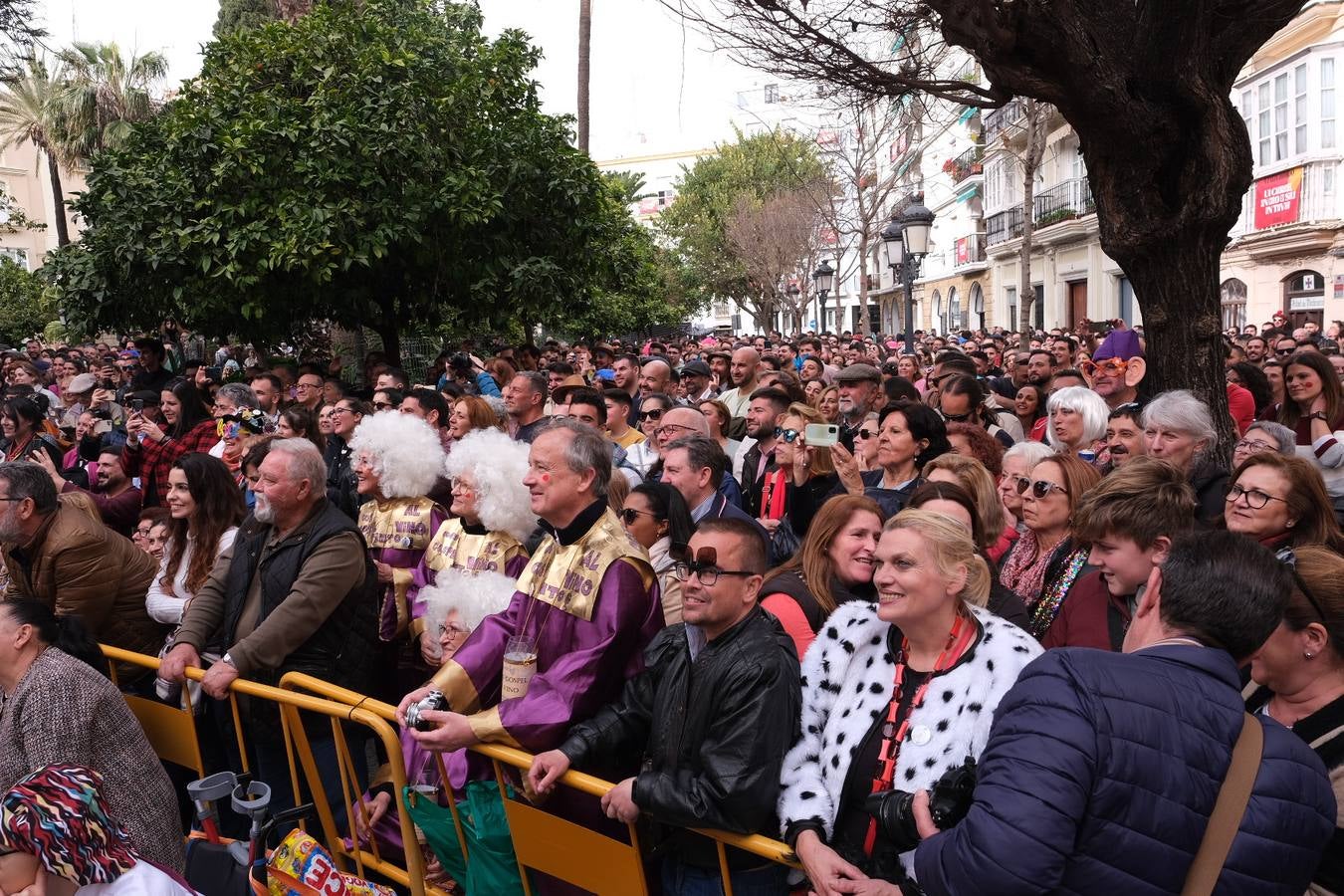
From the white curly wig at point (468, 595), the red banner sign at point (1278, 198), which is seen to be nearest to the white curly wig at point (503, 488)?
the white curly wig at point (468, 595)

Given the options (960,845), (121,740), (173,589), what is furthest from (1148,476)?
(173,589)

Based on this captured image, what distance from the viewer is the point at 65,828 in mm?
2836

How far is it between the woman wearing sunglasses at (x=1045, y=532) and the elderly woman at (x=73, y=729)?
3.43m

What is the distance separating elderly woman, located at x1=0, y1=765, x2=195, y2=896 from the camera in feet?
9.15

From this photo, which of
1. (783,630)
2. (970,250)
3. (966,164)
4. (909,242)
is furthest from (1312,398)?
(966,164)

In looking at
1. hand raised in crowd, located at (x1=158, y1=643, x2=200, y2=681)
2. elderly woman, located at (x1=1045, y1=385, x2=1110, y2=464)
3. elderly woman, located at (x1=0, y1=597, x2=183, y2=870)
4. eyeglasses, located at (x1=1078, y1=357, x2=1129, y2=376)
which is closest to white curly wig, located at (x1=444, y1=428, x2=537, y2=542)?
hand raised in crowd, located at (x1=158, y1=643, x2=200, y2=681)

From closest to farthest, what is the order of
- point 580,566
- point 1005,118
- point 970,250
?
1. point 580,566
2. point 1005,118
3. point 970,250

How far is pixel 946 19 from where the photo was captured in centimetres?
554

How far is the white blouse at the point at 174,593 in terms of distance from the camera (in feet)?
16.2

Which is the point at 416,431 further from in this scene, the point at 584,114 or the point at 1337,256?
the point at 1337,256

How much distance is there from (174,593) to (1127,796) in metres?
4.50

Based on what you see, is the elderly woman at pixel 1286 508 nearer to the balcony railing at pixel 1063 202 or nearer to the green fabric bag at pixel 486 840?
the green fabric bag at pixel 486 840

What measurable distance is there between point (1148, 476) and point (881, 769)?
1.65m

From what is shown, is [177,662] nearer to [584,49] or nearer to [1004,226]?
[584,49]
